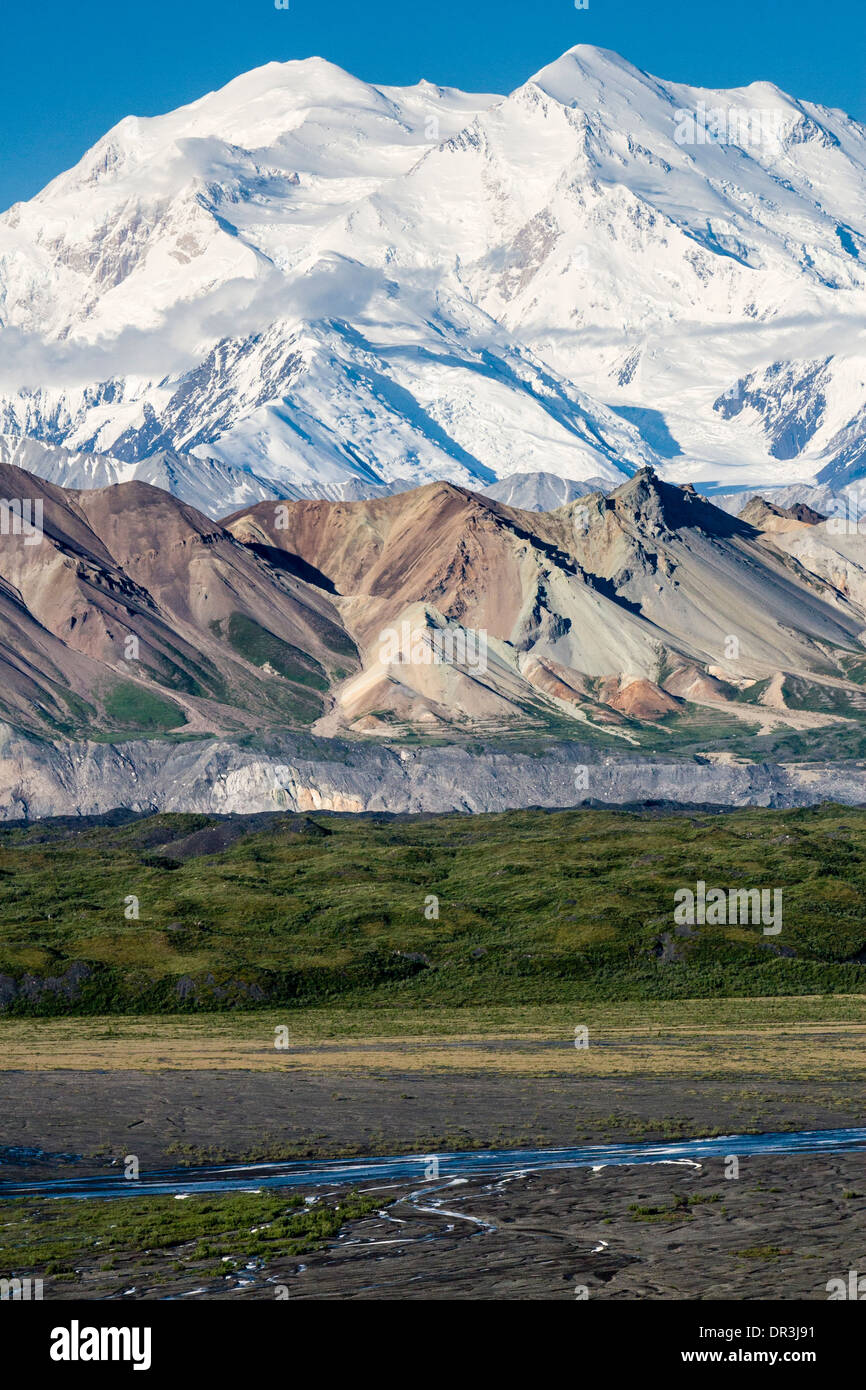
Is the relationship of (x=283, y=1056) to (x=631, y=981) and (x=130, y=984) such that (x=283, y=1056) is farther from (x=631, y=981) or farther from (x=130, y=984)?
(x=631, y=981)

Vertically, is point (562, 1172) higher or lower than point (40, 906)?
lower

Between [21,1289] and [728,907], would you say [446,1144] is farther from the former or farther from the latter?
[728,907]

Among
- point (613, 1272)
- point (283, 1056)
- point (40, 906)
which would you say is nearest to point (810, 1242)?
point (613, 1272)

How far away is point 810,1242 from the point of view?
48.7 meters

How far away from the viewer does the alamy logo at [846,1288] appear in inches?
1645

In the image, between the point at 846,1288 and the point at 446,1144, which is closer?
the point at 846,1288

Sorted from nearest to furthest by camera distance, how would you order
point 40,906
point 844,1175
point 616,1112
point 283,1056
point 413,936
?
point 844,1175, point 616,1112, point 283,1056, point 413,936, point 40,906

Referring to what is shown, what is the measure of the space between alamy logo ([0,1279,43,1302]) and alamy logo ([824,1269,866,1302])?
20.2 metres

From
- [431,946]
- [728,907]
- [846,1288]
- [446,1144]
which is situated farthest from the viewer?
[728,907]

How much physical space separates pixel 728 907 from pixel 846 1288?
131815 mm

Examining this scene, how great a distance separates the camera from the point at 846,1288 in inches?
1665
